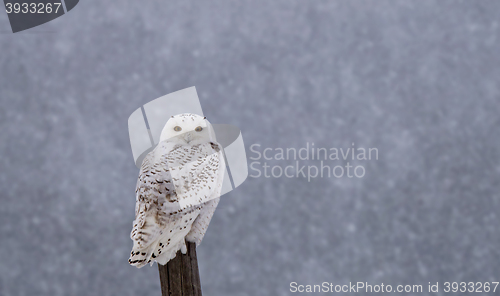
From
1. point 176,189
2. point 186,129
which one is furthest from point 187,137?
point 176,189

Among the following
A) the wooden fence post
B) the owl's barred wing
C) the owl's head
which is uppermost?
the owl's head

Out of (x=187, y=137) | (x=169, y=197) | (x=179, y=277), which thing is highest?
(x=187, y=137)

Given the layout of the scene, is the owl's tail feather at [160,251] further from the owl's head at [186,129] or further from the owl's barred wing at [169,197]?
the owl's head at [186,129]

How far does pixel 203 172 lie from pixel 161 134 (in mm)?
224

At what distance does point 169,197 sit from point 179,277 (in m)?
0.31

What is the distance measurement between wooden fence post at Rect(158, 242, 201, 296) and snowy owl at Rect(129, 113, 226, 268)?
0.16ft

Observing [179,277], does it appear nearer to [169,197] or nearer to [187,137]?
[169,197]

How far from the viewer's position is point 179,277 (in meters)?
1.55

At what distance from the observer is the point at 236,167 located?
1890 millimetres

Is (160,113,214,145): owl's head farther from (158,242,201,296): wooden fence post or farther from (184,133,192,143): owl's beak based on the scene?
(158,242,201,296): wooden fence post

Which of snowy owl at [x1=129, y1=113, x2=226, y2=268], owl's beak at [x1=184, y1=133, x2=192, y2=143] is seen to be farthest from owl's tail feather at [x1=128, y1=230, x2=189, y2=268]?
owl's beak at [x1=184, y1=133, x2=192, y2=143]

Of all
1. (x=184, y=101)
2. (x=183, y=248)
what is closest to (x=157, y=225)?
(x=183, y=248)

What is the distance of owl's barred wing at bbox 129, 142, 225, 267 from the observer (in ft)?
4.48

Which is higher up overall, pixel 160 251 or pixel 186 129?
pixel 186 129
